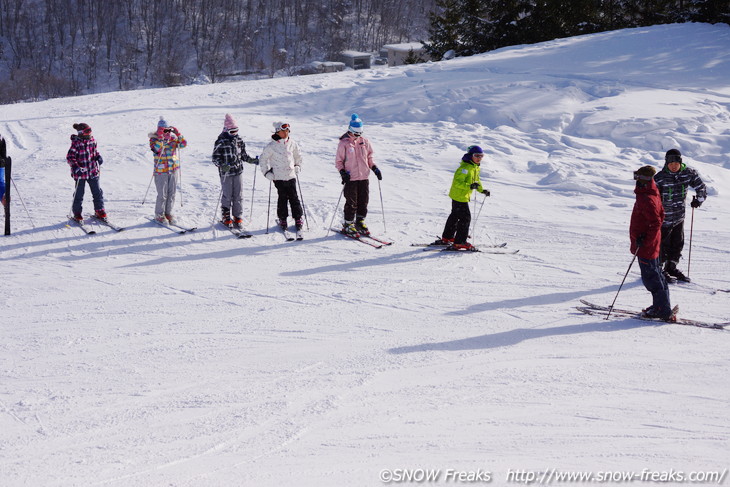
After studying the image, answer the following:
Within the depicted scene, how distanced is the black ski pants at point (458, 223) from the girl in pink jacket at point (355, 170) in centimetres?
104

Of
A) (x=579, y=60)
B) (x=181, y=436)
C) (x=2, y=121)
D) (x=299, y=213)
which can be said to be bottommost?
(x=181, y=436)

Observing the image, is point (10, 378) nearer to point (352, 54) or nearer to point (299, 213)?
point (299, 213)

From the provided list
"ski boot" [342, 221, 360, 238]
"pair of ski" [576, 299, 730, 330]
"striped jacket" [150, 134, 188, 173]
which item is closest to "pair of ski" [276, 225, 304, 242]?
"ski boot" [342, 221, 360, 238]

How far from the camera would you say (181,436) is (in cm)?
422

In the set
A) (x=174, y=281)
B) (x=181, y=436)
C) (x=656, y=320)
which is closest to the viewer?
(x=181, y=436)

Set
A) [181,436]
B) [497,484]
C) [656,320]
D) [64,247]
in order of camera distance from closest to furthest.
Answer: [497,484] < [181,436] < [656,320] < [64,247]

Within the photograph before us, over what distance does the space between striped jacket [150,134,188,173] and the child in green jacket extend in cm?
353

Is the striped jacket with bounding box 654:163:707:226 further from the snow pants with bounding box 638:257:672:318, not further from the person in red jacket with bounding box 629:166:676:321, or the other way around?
the snow pants with bounding box 638:257:672:318

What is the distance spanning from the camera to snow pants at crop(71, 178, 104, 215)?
335 inches

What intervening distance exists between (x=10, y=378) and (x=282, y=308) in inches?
95.8

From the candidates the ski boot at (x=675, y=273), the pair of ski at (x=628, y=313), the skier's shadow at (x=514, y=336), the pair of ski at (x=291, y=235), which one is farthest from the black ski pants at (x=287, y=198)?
the ski boot at (x=675, y=273)

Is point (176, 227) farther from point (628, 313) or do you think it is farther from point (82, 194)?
point (628, 313)

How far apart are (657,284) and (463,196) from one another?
8.76ft

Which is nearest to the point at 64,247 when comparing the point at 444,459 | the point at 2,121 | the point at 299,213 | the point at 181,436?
the point at 299,213
